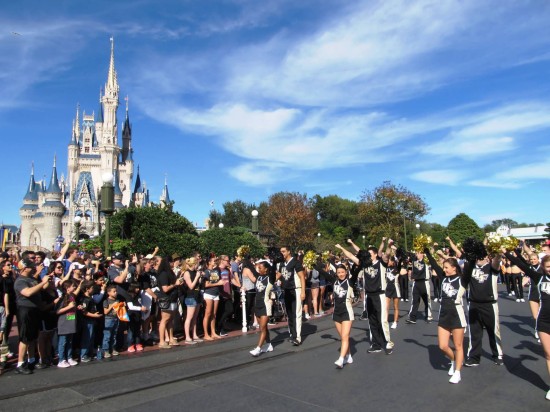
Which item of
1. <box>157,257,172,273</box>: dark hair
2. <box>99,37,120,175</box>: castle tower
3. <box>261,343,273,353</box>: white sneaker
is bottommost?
<box>261,343,273,353</box>: white sneaker

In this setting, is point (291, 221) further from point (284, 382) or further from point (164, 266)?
point (284, 382)

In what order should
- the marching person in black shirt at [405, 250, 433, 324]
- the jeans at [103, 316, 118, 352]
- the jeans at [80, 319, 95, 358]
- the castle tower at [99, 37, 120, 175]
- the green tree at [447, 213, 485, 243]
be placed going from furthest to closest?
the castle tower at [99, 37, 120, 175] < the green tree at [447, 213, 485, 243] < the marching person in black shirt at [405, 250, 433, 324] < the jeans at [103, 316, 118, 352] < the jeans at [80, 319, 95, 358]

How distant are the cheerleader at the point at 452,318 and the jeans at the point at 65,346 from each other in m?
5.98

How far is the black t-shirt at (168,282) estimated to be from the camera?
9008 millimetres

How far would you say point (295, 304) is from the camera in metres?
9.19

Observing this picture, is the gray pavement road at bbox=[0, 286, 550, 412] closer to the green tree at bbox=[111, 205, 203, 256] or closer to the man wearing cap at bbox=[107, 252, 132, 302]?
the man wearing cap at bbox=[107, 252, 132, 302]

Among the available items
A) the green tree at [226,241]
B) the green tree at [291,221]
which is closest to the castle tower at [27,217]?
the green tree at [291,221]

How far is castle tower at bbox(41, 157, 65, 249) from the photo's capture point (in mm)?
93000

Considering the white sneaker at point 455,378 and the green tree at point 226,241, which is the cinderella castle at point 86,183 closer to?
the green tree at point 226,241

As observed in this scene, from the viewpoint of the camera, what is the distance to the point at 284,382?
6.31 metres

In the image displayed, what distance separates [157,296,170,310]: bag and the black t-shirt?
0.06 m

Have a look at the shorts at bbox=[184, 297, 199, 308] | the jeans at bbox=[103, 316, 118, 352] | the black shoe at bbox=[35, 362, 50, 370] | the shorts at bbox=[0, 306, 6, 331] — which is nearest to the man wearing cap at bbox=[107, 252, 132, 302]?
the jeans at bbox=[103, 316, 118, 352]

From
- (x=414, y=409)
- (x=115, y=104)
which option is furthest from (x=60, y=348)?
(x=115, y=104)

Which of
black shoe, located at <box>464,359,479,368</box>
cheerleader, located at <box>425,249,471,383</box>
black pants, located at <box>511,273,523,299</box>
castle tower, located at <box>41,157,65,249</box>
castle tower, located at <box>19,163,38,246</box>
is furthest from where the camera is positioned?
castle tower, located at <box>19,163,38,246</box>
